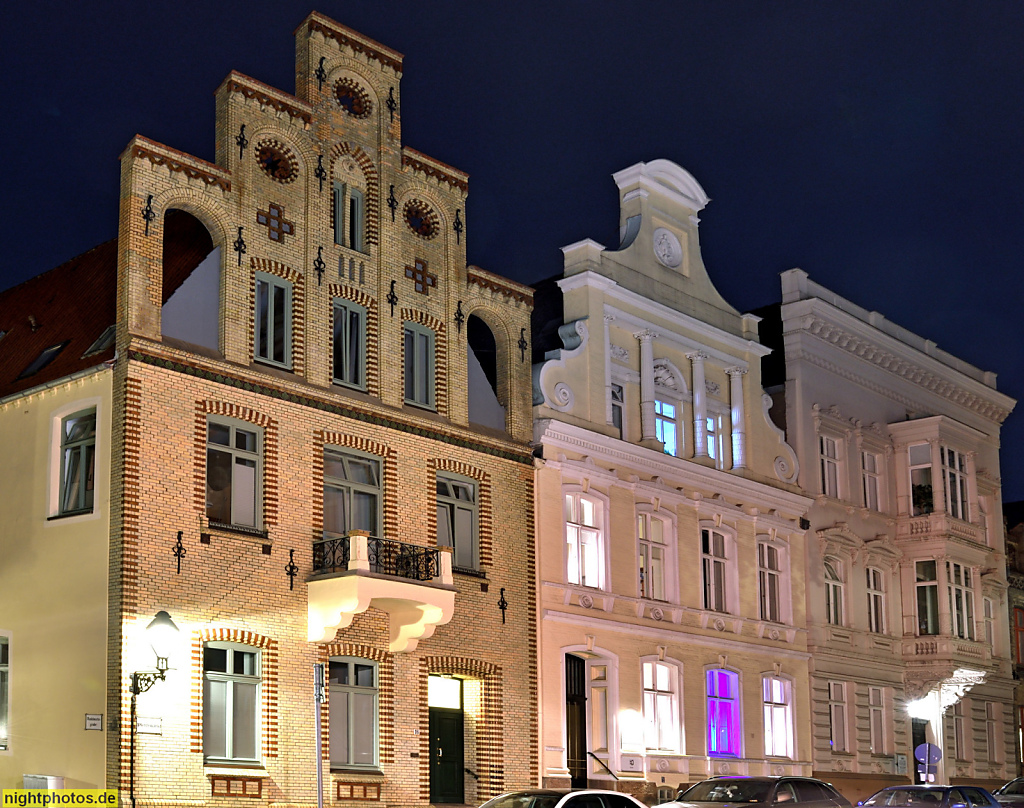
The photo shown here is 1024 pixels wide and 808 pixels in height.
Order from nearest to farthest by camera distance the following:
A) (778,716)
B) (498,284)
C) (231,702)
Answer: (231,702), (498,284), (778,716)

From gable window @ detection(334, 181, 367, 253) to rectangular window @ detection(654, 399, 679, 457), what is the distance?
1007 cm

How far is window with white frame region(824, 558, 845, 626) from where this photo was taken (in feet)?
138

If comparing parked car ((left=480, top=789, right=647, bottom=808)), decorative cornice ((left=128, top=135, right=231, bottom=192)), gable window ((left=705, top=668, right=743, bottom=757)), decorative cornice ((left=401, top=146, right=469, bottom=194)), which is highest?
decorative cornice ((left=401, top=146, right=469, bottom=194))

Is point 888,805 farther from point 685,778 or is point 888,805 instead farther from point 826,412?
point 826,412

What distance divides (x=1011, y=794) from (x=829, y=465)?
10554 mm

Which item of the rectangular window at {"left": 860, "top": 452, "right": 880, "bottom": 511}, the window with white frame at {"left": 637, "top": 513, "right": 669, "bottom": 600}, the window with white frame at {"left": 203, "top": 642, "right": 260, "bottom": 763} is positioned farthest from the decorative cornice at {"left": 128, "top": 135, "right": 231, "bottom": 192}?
the rectangular window at {"left": 860, "top": 452, "right": 880, "bottom": 511}

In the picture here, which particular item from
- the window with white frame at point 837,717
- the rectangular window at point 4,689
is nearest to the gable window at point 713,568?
the window with white frame at point 837,717

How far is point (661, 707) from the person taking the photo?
35312 mm

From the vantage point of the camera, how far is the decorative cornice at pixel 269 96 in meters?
28.2

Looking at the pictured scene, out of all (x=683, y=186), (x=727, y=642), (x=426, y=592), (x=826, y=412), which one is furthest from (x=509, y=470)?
(x=826, y=412)

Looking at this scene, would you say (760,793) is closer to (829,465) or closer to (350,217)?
(350,217)

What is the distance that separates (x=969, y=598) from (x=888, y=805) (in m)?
18.2

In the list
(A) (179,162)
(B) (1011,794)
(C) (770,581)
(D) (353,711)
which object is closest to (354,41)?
(A) (179,162)

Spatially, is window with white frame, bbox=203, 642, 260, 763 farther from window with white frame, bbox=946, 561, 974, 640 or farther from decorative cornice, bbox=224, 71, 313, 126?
window with white frame, bbox=946, 561, 974, 640
